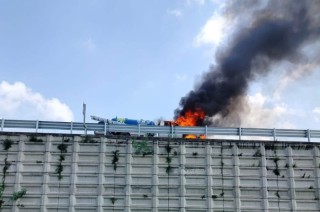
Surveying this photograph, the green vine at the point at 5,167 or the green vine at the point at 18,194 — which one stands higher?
the green vine at the point at 5,167

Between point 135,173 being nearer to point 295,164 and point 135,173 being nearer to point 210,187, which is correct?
point 210,187

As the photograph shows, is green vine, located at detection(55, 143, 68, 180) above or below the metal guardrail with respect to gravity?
below

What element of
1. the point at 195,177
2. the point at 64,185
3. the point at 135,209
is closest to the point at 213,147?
the point at 195,177

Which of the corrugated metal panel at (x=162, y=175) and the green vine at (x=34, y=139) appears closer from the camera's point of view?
the corrugated metal panel at (x=162, y=175)

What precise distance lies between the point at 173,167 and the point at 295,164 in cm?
665

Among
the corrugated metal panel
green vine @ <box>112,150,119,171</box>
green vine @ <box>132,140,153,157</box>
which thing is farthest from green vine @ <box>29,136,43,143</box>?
green vine @ <box>132,140,153,157</box>

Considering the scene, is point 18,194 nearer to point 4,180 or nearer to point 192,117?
point 4,180

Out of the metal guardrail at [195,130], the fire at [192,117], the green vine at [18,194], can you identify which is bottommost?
the green vine at [18,194]

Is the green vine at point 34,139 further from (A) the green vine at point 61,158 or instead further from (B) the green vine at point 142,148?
(B) the green vine at point 142,148

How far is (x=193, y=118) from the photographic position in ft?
131

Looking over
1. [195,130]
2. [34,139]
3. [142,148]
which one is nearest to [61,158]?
[34,139]

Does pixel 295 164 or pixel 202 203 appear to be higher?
pixel 295 164

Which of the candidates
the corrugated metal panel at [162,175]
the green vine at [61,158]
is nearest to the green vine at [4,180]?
the corrugated metal panel at [162,175]

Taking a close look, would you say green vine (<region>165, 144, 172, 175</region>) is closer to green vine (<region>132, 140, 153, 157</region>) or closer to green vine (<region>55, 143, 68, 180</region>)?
green vine (<region>132, 140, 153, 157</region>)
